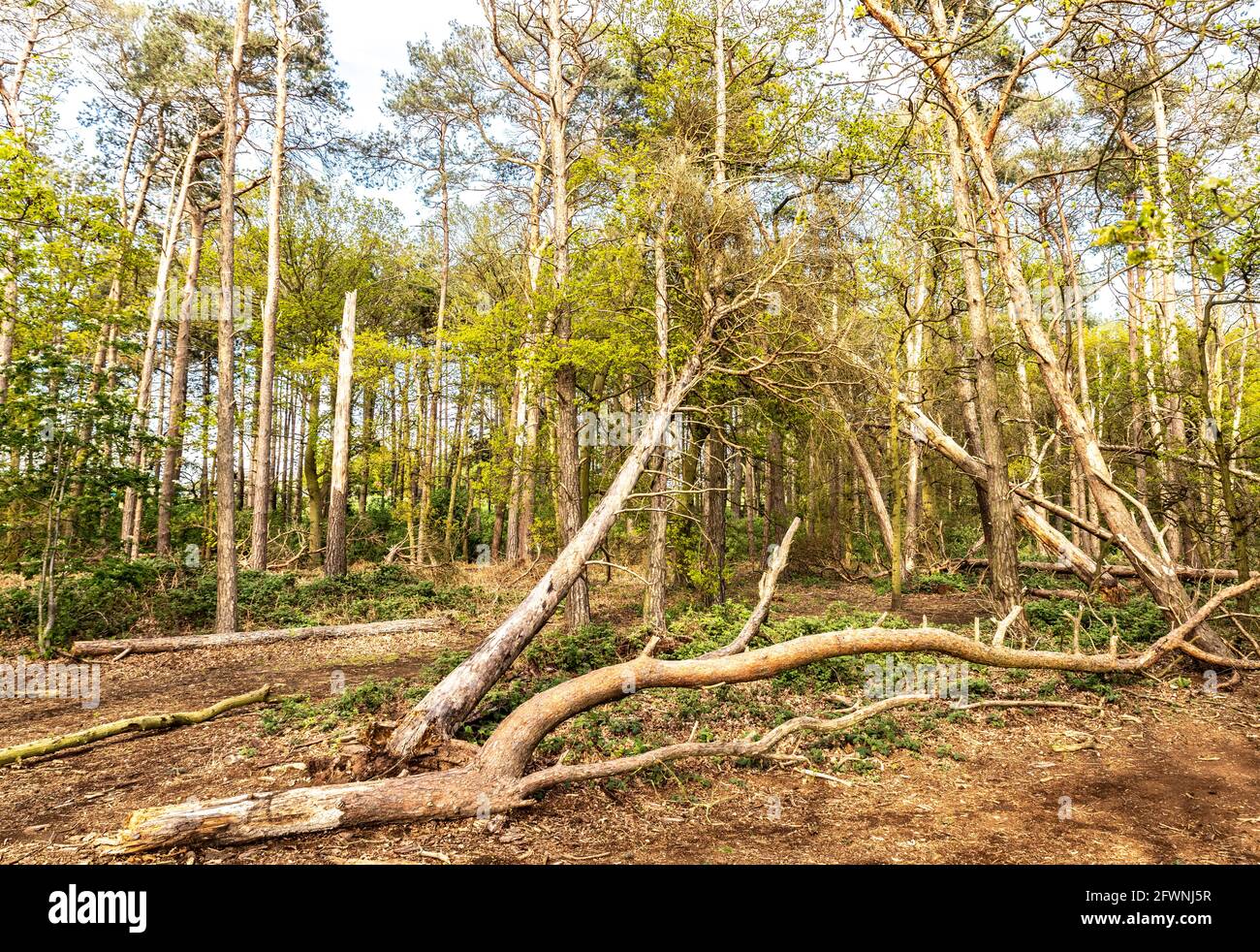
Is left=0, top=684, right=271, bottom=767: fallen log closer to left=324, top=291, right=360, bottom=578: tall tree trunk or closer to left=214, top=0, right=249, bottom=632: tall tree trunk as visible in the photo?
left=214, top=0, right=249, bottom=632: tall tree trunk

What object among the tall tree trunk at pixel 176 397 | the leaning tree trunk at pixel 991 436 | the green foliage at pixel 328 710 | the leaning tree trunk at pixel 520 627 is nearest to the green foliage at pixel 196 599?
the tall tree trunk at pixel 176 397

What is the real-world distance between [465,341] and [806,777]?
9766 millimetres

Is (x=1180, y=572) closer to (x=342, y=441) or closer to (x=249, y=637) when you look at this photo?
(x=249, y=637)

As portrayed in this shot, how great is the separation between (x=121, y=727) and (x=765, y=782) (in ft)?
19.2

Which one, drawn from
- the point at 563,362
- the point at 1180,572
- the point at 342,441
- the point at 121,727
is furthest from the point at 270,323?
the point at 1180,572

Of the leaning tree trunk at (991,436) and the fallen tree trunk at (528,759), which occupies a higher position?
the leaning tree trunk at (991,436)

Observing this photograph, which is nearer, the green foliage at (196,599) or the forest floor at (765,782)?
the forest floor at (765,782)

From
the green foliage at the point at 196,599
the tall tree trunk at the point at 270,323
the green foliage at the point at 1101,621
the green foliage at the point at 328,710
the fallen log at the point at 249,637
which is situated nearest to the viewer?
the green foliage at the point at 328,710

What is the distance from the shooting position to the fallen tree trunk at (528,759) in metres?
3.58

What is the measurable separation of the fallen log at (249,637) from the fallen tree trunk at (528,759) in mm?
7207

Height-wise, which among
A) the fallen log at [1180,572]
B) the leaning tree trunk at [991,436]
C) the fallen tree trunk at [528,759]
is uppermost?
the leaning tree trunk at [991,436]

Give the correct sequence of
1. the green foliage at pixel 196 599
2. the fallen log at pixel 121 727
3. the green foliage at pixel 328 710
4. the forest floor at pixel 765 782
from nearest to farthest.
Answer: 1. the forest floor at pixel 765 782
2. the fallen log at pixel 121 727
3. the green foliage at pixel 328 710
4. the green foliage at pixel 196 599

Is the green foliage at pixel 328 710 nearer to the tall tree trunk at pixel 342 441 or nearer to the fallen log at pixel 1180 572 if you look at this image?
the tall tree trunk at pixel 342 441
